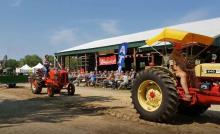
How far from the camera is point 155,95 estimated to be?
35.6 ft

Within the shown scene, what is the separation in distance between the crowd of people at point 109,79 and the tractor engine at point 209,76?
13120 mm

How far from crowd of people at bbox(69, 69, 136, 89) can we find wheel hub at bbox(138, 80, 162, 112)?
1264 centimetres

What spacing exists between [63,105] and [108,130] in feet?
17.8

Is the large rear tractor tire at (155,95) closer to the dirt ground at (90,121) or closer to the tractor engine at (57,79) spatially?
the dirt ground at (90,121)

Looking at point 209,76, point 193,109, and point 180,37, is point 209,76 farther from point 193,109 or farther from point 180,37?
point 193,109

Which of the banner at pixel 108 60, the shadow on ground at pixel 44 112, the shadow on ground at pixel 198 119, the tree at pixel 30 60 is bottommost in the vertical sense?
the shadow on ground at pixel 198 119

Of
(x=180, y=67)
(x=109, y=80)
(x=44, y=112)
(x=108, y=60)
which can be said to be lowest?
(x=44, y=112)

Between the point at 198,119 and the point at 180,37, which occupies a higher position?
the point at 180,37

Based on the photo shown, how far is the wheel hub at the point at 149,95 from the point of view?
10766mm

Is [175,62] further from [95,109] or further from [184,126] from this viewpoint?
[95,109]

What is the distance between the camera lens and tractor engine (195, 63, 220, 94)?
33.9 ft

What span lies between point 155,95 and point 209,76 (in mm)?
1357

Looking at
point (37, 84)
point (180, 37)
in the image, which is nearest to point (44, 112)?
point (180, 37)

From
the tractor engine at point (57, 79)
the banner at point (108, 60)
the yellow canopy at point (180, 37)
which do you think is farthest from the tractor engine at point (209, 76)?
the banner at point (108, 60)
